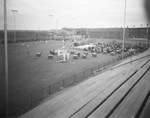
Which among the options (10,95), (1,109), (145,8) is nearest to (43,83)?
(10,95)

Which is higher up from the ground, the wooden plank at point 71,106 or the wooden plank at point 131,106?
the wooden plank at point 131,106

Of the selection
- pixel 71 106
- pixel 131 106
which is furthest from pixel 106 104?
pixel 71 106

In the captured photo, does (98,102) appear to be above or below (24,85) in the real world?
above

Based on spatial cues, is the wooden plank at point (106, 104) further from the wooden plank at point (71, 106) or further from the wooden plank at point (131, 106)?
the wooden plank at point (71, 106)

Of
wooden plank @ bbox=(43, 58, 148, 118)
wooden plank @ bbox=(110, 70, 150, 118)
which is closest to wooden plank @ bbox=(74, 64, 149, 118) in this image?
wooden plank @ bbox=(110, 70, 150, 118)

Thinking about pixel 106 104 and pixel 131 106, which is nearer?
pixel 131 106

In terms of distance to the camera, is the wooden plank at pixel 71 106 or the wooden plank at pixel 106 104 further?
the wooden plank at pixel 71 106

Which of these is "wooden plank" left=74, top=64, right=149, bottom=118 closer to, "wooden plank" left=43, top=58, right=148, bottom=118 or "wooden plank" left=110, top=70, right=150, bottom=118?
"wooden plank" left=110, top=70, right=150, bottom=118

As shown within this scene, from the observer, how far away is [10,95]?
10.5 meters

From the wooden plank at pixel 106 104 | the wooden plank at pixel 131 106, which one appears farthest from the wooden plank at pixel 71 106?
the wooden plank at pixel 131 106

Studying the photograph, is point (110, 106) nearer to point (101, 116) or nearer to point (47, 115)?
point (101, 116)

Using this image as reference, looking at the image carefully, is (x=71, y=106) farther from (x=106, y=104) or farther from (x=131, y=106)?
(x=131, y=106)

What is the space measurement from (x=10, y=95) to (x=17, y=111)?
287 cm

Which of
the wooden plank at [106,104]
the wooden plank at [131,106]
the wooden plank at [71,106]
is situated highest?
the wooden plank at [131,106]
